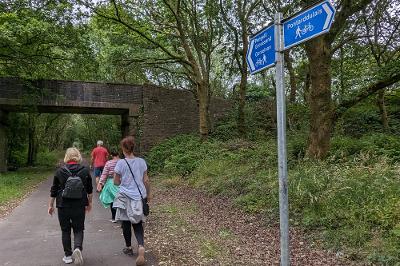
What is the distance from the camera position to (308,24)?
3.13m

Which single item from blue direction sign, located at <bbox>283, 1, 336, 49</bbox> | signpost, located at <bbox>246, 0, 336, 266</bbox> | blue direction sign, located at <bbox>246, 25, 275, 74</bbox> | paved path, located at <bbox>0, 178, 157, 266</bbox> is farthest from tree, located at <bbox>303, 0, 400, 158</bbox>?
blue direction sign, located at <bbox>283, 1, 336, 49</bbox>

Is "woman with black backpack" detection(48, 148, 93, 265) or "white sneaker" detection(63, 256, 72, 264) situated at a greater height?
"woman with black backpack" detection(48, 148, 93, 265)

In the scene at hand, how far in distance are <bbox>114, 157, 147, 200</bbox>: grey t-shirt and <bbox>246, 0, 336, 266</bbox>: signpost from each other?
9.22 feet

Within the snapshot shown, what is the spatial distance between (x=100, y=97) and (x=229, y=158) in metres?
9.92

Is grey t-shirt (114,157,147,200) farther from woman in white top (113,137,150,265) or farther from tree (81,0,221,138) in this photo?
tree (81,0,221,138)

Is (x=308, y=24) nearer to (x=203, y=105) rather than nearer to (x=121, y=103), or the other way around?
(x=203, y=105)

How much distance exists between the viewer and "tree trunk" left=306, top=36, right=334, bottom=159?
9109mm

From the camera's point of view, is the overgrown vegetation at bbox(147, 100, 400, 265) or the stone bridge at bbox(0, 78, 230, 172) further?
the stone bridge at bbox(0, 78, 230, 172)

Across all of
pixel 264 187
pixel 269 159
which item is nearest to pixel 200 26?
pixel 269 159

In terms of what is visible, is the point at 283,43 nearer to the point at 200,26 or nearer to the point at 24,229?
the point at 24,229

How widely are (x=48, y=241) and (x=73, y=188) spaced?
2177 millimetres

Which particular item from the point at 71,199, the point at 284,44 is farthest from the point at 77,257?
the point at 284,44

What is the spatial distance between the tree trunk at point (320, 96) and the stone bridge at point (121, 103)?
42.4 ft

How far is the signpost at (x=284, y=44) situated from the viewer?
3021mm
